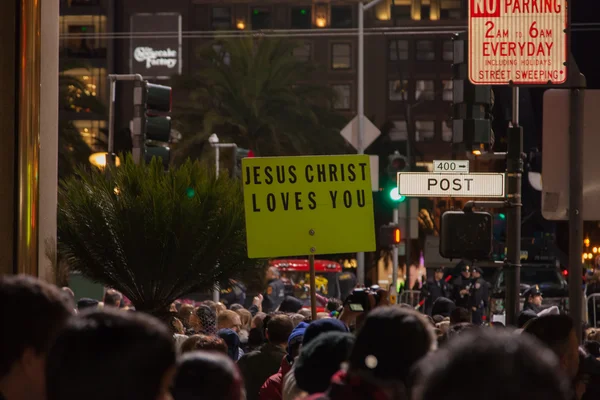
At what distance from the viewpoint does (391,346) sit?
3.42 metres

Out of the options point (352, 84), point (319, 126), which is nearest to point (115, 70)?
point (352, 84)

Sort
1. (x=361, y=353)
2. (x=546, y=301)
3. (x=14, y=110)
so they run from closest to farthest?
(x=361, y=353) → (x=14, y=110) → (x=546, y=301)

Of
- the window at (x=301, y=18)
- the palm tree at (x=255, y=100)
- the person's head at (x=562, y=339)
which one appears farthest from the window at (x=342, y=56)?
the person's head at (x=562, y=339)

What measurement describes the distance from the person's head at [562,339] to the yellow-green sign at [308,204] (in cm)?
377

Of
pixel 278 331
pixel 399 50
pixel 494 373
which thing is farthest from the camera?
pixel 399 50

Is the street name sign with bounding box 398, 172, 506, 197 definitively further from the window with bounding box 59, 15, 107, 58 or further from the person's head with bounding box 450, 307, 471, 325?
the window with bounding box 59, 15, 107, 58

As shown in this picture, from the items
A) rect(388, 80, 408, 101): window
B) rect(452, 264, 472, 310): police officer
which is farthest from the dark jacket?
rect(388, 80, 408, 101): window

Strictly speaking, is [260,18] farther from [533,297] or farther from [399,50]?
[533,297]

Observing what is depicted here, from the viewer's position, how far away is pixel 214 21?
76.9 meters

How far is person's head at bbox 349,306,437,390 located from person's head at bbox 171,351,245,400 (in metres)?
0.36

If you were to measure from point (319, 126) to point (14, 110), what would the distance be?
39.6 metres

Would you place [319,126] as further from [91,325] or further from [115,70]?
[91,325]

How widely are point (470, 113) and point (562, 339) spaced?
6462mm

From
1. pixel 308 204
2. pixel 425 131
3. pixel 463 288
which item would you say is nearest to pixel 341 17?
pixel 425 131
